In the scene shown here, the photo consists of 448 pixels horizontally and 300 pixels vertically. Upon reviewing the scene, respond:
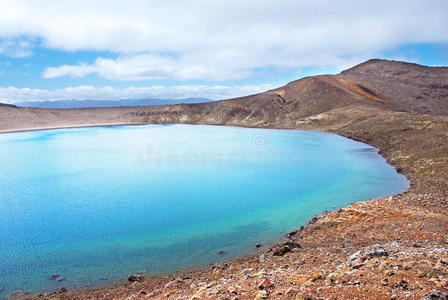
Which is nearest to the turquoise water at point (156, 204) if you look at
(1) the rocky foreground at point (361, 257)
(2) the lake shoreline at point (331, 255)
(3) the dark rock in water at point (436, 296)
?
(2) the lake shoreline at point (331, 255)

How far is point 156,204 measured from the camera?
56.1 ft

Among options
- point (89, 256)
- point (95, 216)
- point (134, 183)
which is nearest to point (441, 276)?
point (89, 256)

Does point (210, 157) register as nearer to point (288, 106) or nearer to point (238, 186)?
point (238, 186)

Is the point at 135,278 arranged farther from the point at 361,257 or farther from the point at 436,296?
the point at 436,296

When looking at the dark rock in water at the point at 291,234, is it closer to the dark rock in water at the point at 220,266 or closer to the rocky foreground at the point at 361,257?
the rocky foreground at the point at 361,257

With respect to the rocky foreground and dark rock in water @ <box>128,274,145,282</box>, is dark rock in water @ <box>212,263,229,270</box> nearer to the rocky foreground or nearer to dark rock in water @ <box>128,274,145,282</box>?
the rocky foreground

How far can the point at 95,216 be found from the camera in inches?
607

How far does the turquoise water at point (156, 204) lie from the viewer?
10.7m

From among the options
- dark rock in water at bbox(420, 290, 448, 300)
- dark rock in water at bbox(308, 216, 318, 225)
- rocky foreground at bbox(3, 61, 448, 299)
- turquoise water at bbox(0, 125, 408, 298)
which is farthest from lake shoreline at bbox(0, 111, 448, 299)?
turquoise water at bbox(0, 125, 408, 298)

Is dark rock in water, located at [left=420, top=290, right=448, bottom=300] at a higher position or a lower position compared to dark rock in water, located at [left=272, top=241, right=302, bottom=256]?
higher

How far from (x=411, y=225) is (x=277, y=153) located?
2321cm

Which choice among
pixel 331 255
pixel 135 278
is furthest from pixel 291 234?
pixel 135 278

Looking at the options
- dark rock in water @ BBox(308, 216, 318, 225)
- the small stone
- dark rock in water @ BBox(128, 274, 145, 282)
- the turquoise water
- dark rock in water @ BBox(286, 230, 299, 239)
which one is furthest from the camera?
dark rock in water @ BBox(308, 216, 318, 225)

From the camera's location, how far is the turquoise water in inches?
422
